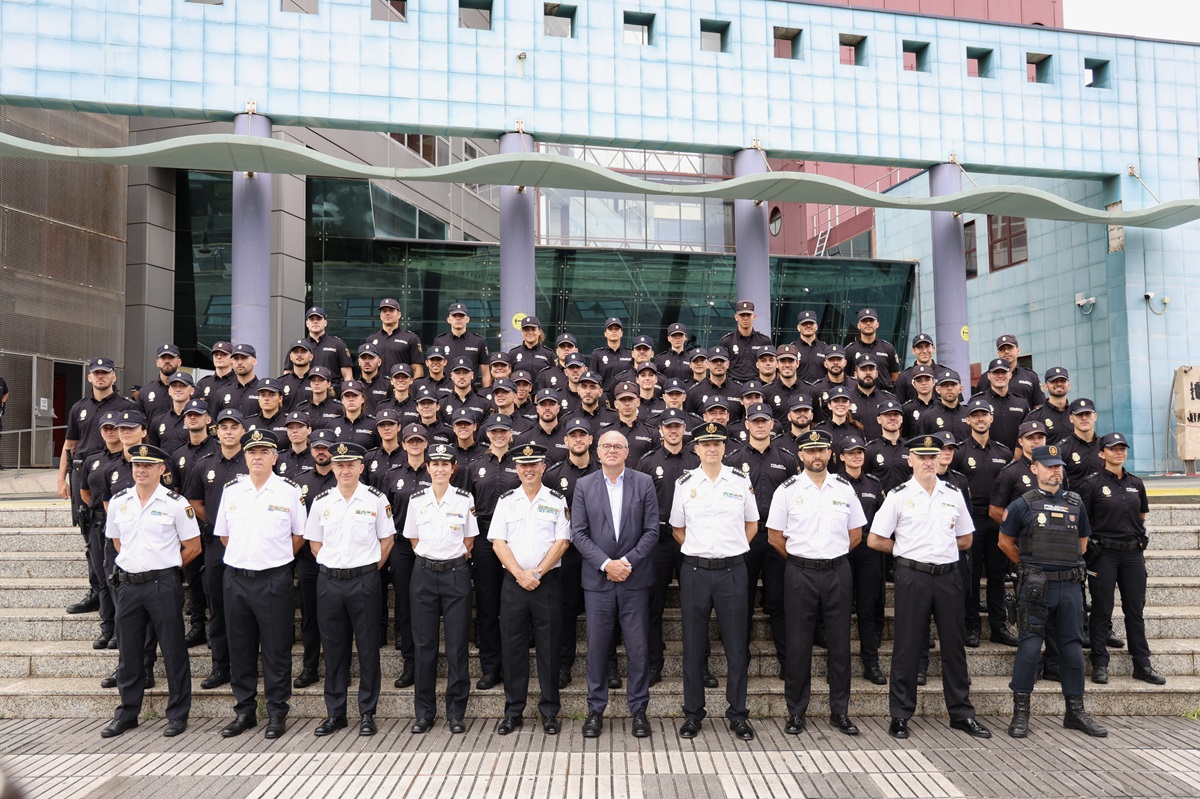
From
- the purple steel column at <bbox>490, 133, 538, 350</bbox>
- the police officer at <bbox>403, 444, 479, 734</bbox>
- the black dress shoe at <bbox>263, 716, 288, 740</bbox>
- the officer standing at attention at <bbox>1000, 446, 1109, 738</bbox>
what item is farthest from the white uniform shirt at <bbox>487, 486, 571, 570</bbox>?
the purple steel column at <bbox>490, 133, 538, 350</bbox>

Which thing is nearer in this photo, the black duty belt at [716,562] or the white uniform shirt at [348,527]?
the black duty belt at [716,562]

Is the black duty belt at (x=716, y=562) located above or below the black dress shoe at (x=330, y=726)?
above

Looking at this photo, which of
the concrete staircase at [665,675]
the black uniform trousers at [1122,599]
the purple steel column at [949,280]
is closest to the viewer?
the concrete staircase at [665,675]

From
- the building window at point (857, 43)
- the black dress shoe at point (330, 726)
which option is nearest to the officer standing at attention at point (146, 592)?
the black dress shoe at point (330, 726)

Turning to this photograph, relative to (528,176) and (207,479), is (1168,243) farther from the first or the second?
(207,479)

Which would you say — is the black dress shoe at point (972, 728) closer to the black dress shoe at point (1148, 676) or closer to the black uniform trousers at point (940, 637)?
the black uniform trousers at point (940, 637)

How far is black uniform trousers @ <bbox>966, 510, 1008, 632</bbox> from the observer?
7000 millimetres

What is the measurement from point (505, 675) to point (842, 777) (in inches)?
93.8

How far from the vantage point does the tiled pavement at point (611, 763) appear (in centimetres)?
494

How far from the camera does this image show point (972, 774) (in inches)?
203

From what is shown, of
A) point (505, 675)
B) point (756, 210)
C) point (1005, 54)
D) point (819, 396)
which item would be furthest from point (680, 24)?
point (505, 675)

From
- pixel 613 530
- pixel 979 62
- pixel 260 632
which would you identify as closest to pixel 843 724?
pixel 613 530

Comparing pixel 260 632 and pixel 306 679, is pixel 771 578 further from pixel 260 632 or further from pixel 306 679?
pixel 260 632

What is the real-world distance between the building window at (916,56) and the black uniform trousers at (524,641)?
12875 millimetres
